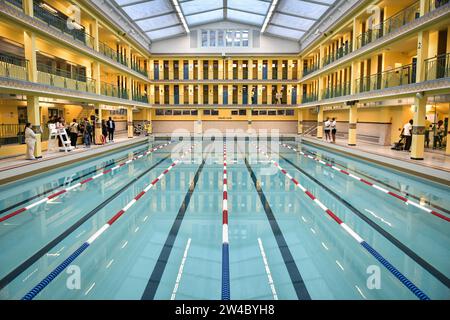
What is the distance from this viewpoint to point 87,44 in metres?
17.6

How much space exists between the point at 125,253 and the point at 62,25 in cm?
1411

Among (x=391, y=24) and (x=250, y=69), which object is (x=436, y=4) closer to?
(x=391, y=24)

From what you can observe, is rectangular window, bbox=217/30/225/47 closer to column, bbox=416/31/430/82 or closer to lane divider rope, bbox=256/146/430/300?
column, bbox=416/31/430/82

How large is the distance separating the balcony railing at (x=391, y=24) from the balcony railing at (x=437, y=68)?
7.34ft

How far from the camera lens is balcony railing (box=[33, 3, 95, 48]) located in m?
13.4

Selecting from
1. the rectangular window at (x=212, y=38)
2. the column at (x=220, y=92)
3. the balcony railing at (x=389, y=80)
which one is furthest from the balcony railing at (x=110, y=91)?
the balcony railing at (x=389, y=80)

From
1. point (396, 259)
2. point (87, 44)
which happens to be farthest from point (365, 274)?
point (87, 44)

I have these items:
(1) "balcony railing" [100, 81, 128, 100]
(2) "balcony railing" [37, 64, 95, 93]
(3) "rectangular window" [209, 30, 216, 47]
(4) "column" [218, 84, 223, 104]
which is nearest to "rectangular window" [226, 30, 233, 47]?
(3) "rectangular window" [209, 30, 216, 47]

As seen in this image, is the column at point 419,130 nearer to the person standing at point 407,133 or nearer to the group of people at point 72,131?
the person standing at point 407,133

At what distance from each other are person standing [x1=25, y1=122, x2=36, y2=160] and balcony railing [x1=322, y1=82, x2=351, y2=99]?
1648 centimetres

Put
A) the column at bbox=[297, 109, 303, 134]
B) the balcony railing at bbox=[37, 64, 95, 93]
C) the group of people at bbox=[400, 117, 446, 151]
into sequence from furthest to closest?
1. the column at bbox=[297, 109, 303, 134]
2. the group of people at bbox=[400, 117, 446, 151]
3. the balcony railing at bbox=[37, 64, 95, 93]

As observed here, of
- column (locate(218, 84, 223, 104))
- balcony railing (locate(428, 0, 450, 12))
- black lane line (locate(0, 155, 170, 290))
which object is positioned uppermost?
balcony railing (locate(428, 0, 450, 12))
